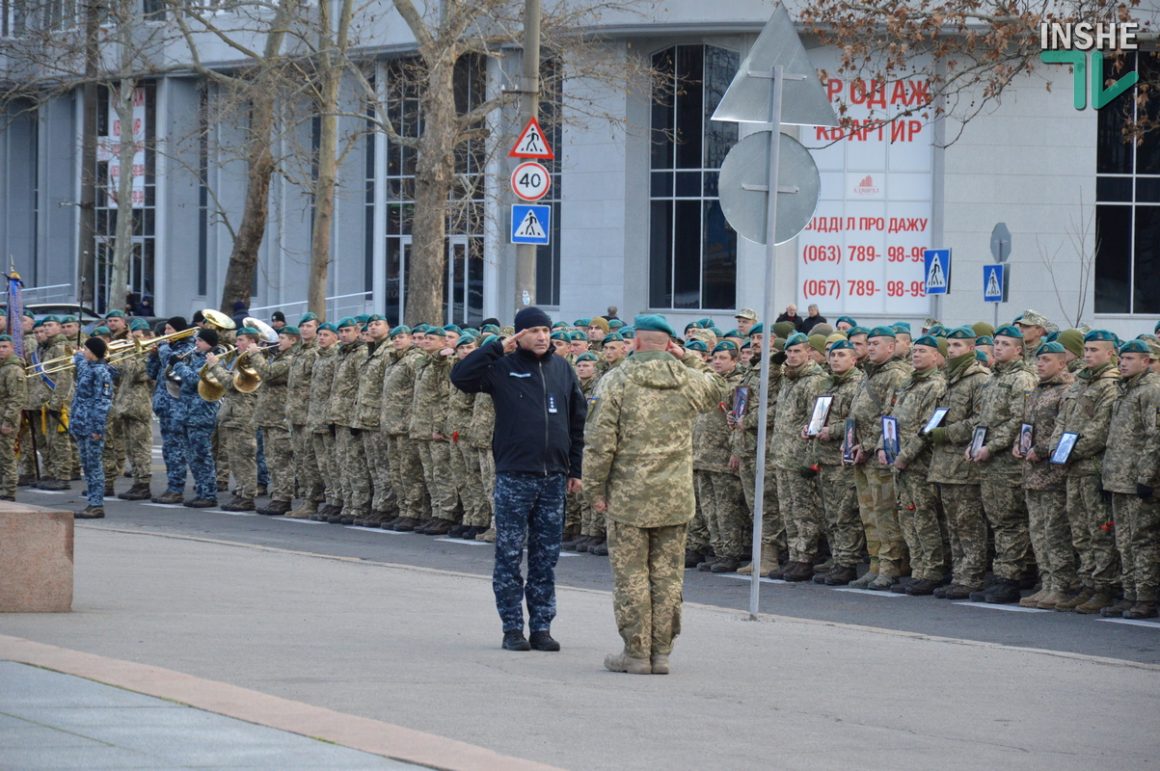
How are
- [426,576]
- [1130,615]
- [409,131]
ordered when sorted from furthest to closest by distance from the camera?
[409,131]
[426,576]
[1130,615]

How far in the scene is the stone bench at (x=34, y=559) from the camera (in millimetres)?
11461

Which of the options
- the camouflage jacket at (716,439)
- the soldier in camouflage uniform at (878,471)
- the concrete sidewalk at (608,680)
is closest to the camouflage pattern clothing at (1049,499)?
the soldier in camouflage uniform at (878,471)

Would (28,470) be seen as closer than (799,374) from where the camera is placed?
No

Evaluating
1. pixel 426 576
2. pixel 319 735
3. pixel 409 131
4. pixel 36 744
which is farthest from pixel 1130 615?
pixel 409 131

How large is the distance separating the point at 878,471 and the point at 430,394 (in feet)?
18.3

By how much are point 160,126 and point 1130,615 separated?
46975 millimetres

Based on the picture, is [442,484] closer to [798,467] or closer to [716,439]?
[716,439]

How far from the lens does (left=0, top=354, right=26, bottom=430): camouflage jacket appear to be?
22547mm

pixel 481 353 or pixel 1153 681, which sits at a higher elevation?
pixel 481 353

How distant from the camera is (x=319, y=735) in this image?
25.3ft

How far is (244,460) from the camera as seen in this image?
71.7ft

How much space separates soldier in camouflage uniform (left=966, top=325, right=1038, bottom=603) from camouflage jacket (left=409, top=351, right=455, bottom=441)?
6.41 metres

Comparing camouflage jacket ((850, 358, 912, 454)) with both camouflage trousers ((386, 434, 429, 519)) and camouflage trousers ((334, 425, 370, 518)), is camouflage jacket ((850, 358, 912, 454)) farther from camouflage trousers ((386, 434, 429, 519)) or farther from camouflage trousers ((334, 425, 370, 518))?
camouflage trousers ((334, 425, 370, 518))

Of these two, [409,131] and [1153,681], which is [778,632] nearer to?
[1153,681]
